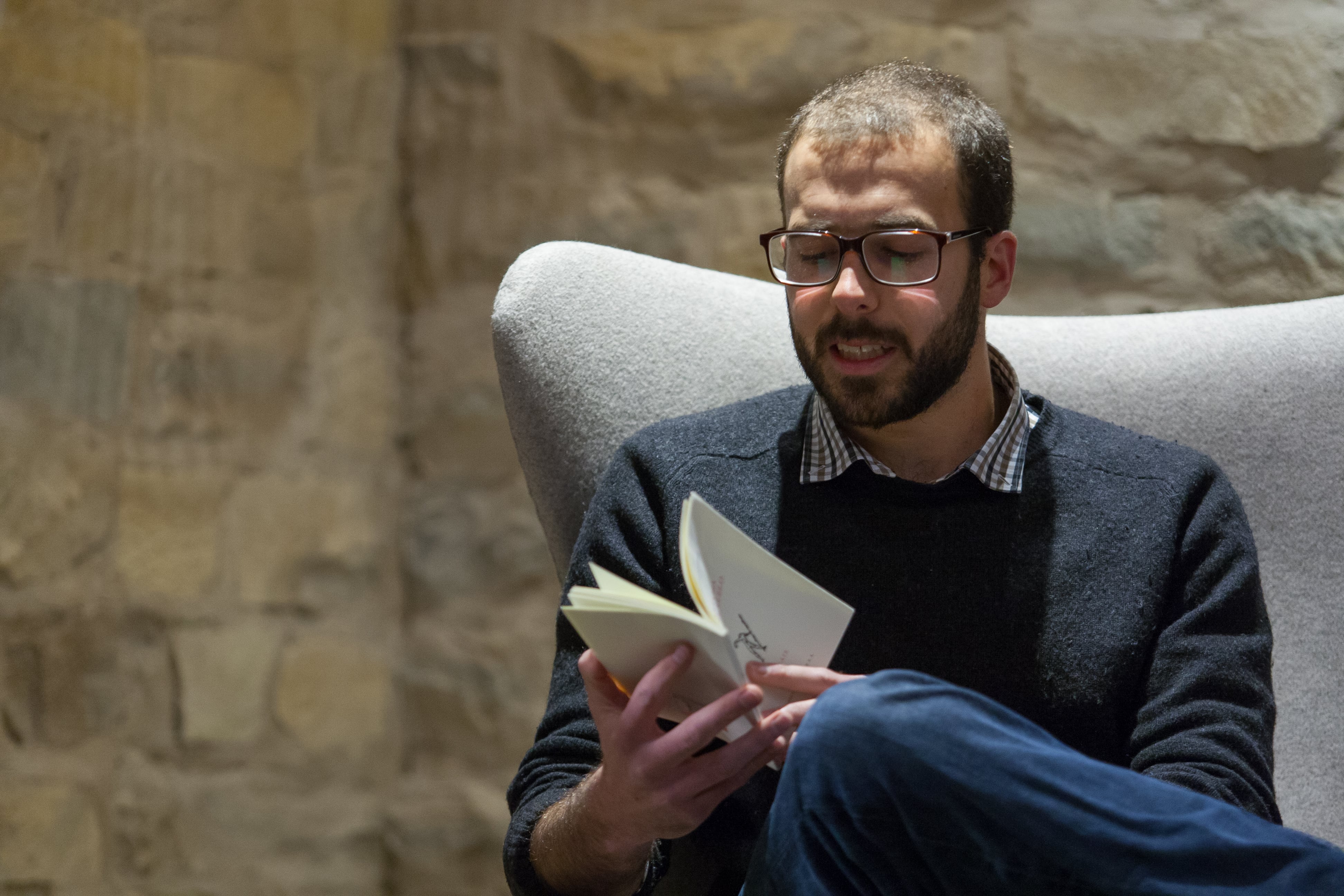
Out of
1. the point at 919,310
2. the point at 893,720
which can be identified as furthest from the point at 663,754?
the point at 919,310

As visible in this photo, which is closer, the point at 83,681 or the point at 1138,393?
the point at 1138,393

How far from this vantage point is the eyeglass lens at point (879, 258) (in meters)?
1.12

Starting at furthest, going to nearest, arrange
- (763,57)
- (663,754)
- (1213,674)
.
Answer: (763,57), (1213,674), (663,754)

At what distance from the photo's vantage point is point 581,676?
1073 mm

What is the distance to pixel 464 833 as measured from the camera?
2078mm

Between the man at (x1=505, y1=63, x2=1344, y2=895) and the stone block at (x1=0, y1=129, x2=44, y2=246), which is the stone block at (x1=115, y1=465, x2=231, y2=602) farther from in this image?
the man at (x1=505, y1=63, x2=1344, y2=895)

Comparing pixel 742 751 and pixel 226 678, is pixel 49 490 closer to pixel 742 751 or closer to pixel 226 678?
pixel 226 678

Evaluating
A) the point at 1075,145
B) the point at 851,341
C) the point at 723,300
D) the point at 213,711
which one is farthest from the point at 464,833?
the point at 1075,145

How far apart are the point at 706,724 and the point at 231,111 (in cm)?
154

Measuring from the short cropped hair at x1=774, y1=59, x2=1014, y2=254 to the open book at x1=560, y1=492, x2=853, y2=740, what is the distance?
470mm

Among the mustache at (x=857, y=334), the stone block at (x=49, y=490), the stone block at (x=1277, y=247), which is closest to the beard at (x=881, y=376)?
the mustache at (x=857, y=334)

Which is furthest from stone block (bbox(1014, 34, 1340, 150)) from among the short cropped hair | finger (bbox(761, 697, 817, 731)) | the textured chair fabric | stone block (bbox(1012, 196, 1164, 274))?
finger (bbox(761, 697, 817, 731))

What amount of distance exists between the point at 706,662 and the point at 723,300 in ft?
1.95

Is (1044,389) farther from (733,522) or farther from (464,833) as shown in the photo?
(464,833)
